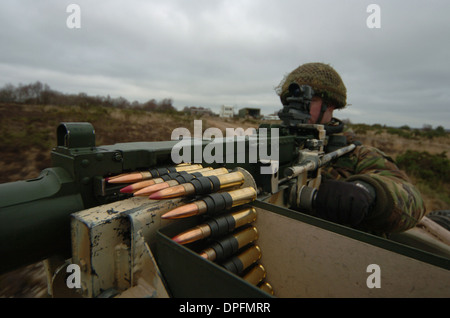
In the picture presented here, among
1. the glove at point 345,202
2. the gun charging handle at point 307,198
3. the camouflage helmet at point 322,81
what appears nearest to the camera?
the glove at point 345,202

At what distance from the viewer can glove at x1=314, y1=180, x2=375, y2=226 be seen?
200cm

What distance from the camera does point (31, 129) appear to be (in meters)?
8.73

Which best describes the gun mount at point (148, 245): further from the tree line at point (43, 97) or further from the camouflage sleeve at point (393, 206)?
the tree line at point (43, 97)

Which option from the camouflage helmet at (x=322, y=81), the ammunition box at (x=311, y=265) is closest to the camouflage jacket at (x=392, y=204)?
the ammunition box at (x=311, y=265)

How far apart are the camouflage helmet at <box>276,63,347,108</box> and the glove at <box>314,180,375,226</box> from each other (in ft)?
6.92

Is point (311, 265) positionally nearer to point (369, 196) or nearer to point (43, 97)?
point (369, 196)

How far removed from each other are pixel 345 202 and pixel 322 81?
244 centimetres

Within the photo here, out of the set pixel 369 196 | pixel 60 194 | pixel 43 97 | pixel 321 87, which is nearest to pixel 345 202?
pixel 369 196

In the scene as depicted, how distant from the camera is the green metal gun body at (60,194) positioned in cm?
107

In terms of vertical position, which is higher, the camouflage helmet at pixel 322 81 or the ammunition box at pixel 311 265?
the camouflage helmet at pixel 322 81

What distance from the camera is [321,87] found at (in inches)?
146
